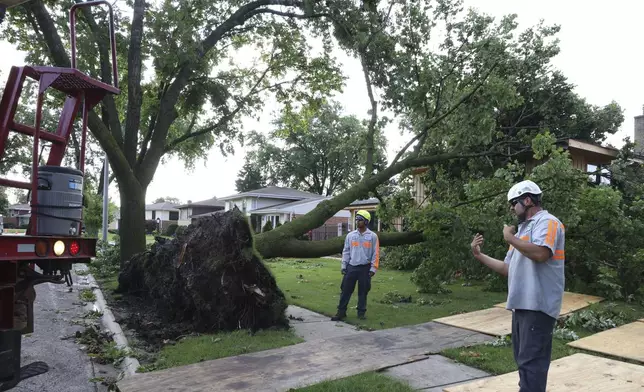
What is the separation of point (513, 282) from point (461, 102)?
691 centimetres

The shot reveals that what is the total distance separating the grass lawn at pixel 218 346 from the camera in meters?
5.33

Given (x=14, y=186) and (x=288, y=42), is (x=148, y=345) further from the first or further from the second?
(x=288, y=42)

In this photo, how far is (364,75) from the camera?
10.9 m

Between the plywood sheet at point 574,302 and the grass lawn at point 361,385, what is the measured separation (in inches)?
165

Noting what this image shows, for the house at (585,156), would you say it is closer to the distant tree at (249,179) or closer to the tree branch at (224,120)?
the tree branch at (224,120)

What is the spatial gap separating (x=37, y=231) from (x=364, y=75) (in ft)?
26.9

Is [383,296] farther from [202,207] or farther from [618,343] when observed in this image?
[202,207]

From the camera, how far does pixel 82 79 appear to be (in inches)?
179

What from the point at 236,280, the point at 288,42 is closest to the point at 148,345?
the point at 236,280

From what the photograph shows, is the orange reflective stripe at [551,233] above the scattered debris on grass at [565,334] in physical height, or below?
above

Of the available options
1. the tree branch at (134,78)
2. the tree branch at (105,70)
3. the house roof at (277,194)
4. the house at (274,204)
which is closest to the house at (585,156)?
the tree branch at (134,78)

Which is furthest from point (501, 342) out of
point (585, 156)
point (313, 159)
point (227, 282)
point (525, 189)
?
point (313, 159)

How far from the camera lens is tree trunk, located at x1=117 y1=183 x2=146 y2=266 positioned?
12422 mm

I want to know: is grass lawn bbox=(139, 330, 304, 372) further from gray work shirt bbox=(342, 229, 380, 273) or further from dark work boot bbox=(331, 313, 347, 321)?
gray work shirt bbox=(342, 229, 380, 273)
